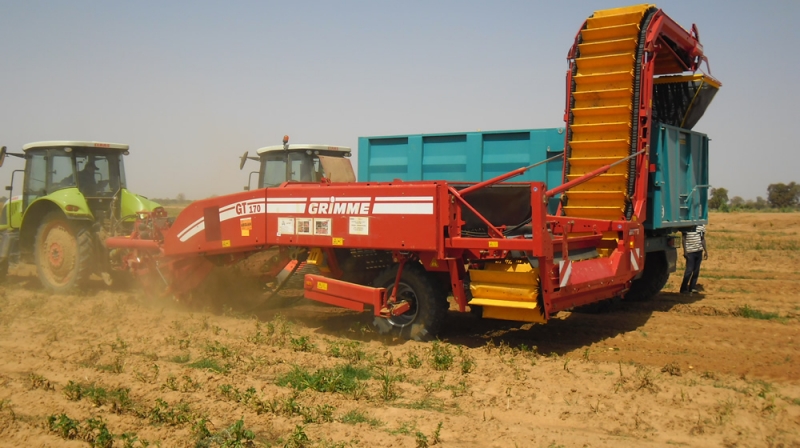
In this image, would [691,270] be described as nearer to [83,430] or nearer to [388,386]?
[388,386]

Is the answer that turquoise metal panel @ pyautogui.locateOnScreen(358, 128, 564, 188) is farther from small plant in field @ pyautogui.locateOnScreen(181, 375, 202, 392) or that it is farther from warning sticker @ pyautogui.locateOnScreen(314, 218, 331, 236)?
small plant in field @ pyautogui.locateOnScreen(181, 375, 202, 392)

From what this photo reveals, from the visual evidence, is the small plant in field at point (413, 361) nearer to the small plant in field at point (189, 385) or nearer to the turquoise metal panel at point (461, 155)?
the small plant in field at point (189, 385)

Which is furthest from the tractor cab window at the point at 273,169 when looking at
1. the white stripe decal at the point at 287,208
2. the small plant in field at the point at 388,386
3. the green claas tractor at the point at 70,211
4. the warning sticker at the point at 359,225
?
the small plant in field at the point at 388,386

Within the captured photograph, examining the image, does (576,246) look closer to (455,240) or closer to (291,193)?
(455,240)

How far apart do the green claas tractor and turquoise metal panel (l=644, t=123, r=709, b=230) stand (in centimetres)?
676

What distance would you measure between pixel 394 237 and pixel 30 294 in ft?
21.3

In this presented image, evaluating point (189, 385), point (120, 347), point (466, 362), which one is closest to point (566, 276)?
point (466, 362)

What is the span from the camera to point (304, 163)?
1074 centimetres

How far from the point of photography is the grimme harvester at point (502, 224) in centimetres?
649

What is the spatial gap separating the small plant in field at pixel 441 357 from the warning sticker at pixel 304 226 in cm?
197

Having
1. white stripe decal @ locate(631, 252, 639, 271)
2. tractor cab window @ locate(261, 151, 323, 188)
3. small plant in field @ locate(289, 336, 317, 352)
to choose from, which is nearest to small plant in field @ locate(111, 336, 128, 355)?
small plant in field @ locate(289, 336, 317, 352)

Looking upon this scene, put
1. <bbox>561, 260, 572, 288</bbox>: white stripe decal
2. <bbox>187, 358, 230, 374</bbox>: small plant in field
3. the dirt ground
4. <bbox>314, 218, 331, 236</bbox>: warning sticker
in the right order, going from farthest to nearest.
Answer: <bbox>314, 218, 331, 236</bbox>: warning sticker → <bbox>561, 260, 572, 288</bbox>: white stripe decal → <bbox>187, 358, 230, 374</bbox>: small plant in field → the dirt ground

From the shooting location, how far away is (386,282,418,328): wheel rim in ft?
23.1

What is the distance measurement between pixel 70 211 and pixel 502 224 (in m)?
6.30
